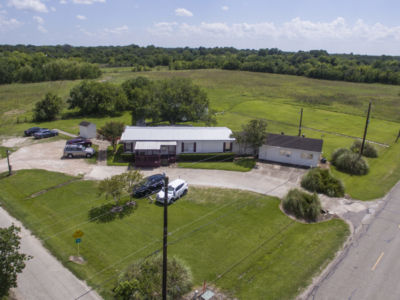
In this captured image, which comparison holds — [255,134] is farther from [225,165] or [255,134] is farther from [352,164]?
[352,164]

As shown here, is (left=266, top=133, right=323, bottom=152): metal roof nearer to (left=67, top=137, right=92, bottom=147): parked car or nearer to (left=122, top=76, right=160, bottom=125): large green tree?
(left=122, top=76, right=160, bottom=125): large green tree

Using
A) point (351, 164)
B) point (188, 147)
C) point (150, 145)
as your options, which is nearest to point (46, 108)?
point (150, 145)

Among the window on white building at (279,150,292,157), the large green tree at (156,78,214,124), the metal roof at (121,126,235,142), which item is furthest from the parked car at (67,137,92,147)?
the window on white building at (279,150,292,157)

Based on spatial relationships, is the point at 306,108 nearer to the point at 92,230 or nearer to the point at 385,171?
the point at 385,171

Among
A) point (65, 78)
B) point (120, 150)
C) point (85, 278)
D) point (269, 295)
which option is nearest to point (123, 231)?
point (85, 278)

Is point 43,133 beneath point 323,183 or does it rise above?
above

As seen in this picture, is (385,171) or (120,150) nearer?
(385,171)

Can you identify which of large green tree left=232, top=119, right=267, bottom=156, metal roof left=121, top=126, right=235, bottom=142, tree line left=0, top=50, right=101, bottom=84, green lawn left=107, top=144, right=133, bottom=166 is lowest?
green lawn left=107, top=144, right=133, bottom=166
